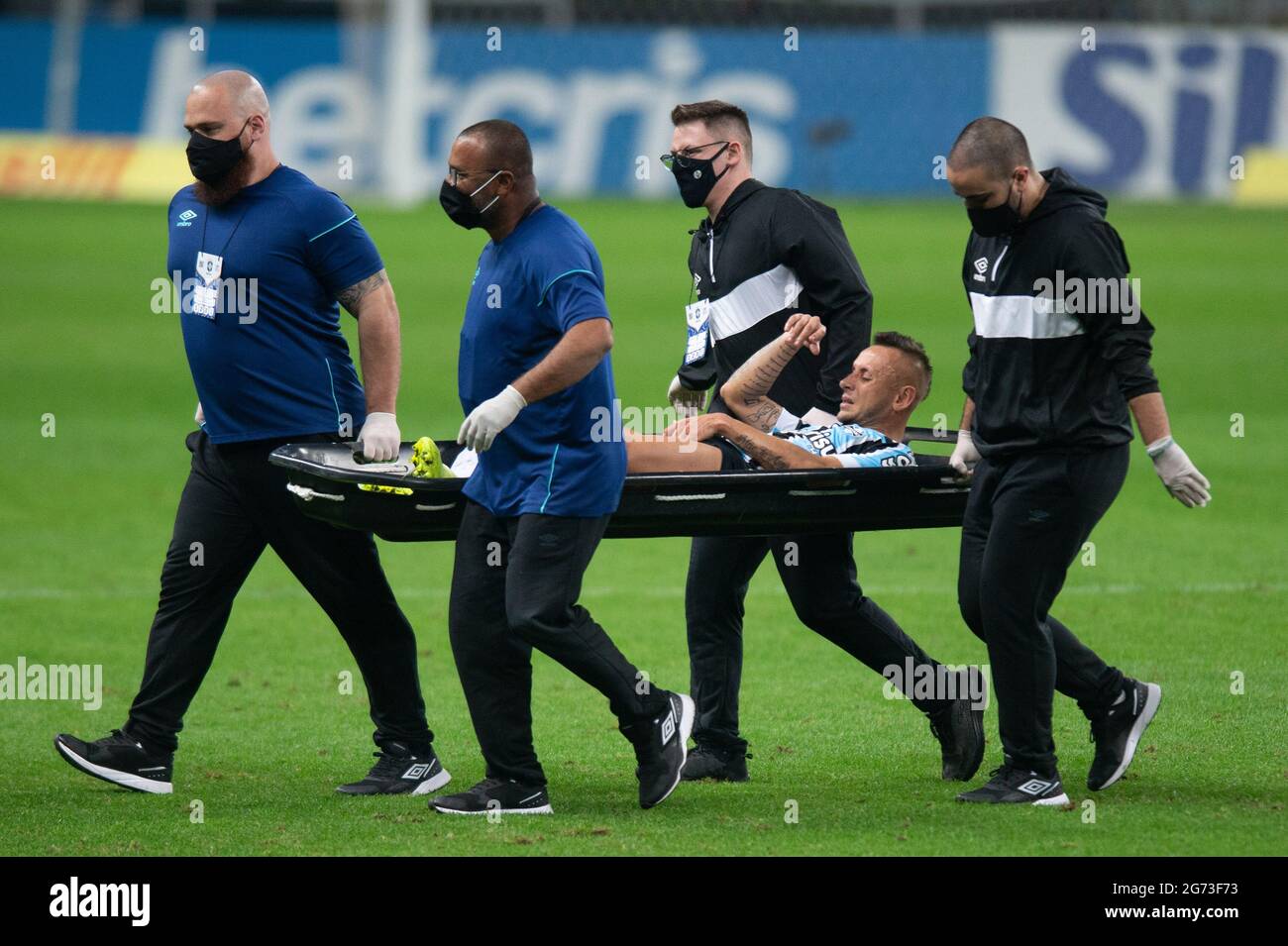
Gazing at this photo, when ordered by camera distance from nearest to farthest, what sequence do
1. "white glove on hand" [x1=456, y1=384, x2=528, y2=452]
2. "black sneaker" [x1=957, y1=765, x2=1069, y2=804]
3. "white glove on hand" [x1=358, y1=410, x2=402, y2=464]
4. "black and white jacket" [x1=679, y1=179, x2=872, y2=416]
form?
"white glove on hand" [x1=456, y1=384, x2=528, y2=452] < "black sneaker" [x1=957, y1=765, x2=1069, y2=804] < "white glove on hand" [x1=358, y1=410, x2=402, y2=464] < "black and white jacket" [x1=679, y1=179, x2=872, y2=416]

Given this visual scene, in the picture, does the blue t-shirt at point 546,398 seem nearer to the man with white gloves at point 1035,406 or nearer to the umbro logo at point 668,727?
the umbro logo at point 668,727

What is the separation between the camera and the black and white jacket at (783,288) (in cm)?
663

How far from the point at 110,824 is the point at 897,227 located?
25.5 metres

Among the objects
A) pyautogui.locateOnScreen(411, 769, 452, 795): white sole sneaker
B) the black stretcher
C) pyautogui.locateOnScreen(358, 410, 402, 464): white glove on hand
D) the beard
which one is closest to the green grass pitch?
pyautogui.locateOnScreen(411, 769, 452, 795): white sole sneaker

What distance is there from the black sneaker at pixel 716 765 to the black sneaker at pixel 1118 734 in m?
1.16

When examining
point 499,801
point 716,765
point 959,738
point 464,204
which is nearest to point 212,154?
point 464,204

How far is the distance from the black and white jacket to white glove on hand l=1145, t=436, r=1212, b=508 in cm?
133

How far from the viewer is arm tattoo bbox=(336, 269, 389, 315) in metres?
6.28

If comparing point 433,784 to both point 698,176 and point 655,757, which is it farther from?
point 698,176

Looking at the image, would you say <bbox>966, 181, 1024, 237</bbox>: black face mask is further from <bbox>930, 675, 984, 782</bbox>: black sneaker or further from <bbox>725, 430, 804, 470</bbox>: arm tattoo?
<bbox>930, 675, 984, 782</bbox>: black sneaker

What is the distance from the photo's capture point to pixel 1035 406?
5.83m

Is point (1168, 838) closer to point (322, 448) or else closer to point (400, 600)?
point (322, 448)

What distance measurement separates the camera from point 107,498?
1303 centimetres

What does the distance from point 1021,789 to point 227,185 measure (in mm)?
3192
